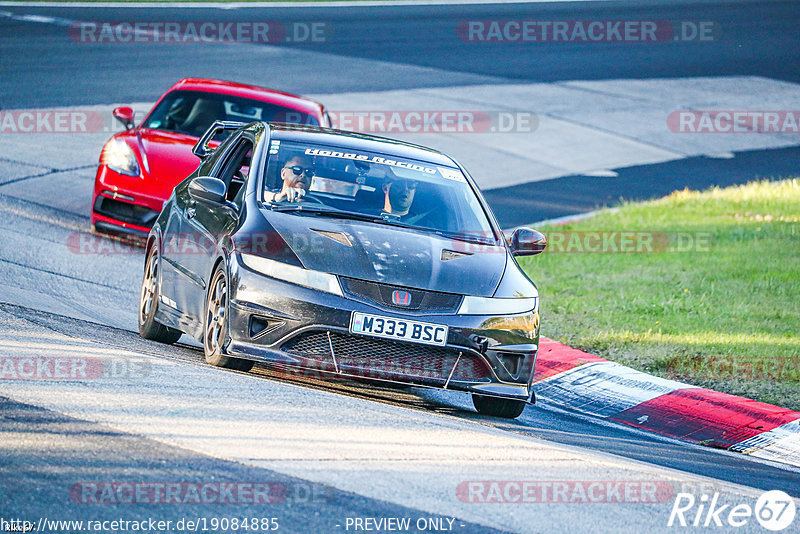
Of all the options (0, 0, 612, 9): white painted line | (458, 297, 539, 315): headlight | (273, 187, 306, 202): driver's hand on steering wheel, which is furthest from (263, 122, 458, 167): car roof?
(0, 0, 612, 9): white painted line

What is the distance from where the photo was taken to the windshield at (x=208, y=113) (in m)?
12.9

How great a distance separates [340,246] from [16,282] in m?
3.68

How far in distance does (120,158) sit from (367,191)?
197 inches

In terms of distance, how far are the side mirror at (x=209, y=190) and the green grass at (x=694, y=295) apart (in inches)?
139

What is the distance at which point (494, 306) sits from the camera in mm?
7254

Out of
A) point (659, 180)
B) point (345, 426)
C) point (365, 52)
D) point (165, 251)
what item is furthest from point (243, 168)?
point (365, 52)

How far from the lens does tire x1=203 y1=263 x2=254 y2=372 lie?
23.8ft

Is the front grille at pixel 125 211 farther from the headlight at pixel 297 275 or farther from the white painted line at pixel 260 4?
the white painted line at pixel 260 4

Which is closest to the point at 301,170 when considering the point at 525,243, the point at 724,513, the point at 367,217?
the point at 367,217

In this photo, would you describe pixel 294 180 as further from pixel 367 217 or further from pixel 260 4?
pixel 260 4

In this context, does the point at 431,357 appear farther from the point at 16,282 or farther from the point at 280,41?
the point at 280,41

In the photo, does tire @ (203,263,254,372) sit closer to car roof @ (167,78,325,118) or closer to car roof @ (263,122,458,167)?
car roof @ (263,122,458,167)

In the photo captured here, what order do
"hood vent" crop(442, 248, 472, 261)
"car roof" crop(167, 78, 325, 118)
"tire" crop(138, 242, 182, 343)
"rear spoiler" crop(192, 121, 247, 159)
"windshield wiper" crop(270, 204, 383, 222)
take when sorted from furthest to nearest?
"car roof" crop(167, 78, 325, 118), "rear spoiler" crop(192, 121, 247, 159), "tire" crop(138, 242, 182, 343), "windshield wiper" crop(270, 204, 383, 222), "hood vent" crop(442, 248, 472, 261)

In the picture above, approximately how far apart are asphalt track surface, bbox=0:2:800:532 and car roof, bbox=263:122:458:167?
163 centimetres
